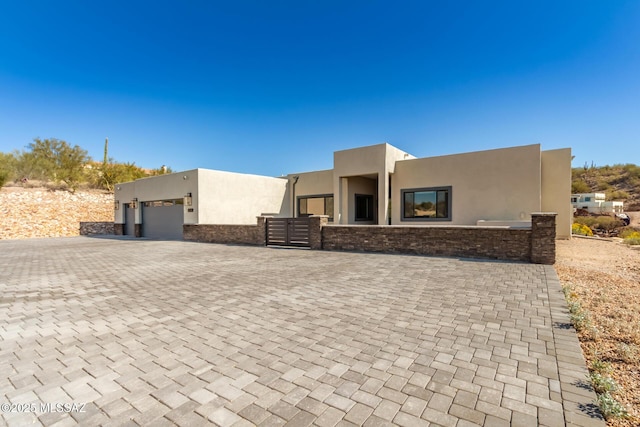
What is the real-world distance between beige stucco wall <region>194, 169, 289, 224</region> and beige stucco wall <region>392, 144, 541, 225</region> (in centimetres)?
853

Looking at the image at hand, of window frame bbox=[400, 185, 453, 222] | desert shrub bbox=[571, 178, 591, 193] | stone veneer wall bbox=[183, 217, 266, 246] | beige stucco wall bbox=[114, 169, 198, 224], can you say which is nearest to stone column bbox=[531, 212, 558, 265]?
window frame bbox=[400, 185, 453, 222]

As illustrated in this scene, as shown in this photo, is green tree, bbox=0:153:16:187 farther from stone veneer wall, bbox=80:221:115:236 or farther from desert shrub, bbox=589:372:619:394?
desert shrub, bbox=589:372:619:394

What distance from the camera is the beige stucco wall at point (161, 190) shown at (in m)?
16.0

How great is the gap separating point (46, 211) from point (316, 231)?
2289cm

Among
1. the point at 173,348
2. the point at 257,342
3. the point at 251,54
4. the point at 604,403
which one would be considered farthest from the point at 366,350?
the point at 251,54

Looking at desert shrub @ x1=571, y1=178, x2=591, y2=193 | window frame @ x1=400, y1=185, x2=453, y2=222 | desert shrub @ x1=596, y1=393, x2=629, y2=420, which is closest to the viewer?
desert shrub @ x1=596, y1=393, x2=629, y2=420

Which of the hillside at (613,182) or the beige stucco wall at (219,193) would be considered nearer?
the beige stucco wall at (219,193)

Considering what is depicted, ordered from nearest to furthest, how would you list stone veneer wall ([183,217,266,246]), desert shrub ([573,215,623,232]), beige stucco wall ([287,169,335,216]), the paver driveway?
the paver driveway < stone veneer wall ([183,217,266,246]) < beige stucco wall ([287,169,335,216]) < desert shrub ([573,215,623,232])

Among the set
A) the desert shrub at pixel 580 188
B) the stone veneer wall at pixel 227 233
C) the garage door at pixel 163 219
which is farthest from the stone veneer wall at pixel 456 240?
the desert shrub at pixel 580 188

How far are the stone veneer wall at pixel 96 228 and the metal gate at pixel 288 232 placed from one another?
17.4m

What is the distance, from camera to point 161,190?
59.3 feet

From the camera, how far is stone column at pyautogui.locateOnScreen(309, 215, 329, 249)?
461 inches

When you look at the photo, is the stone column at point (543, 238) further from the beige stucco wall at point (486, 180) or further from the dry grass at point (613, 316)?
the beige stucco wall at point (486, 180)

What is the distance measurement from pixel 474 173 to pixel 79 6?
1801cm
